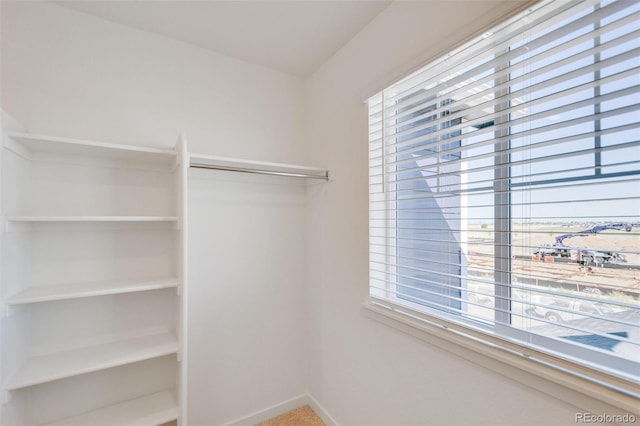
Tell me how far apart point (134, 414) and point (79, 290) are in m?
0.71

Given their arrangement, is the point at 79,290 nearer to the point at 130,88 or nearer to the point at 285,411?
the point at 130,88

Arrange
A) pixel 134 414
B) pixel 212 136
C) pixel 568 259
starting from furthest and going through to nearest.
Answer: pixel 212 136
pixel 134 414
pixel 568 259

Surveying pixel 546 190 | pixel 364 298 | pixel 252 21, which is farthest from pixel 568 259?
pixel 252 21

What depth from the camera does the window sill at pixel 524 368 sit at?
76cm

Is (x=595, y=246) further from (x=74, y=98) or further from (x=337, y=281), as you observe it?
(x=74, y=98)

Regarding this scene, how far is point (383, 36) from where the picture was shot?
59.1 inches

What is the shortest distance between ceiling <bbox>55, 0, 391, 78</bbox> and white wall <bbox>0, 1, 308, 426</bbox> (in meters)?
0.08

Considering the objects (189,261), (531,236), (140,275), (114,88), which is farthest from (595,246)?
(114,88)

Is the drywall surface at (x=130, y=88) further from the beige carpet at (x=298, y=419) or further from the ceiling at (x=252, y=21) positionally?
the beige carpet at (x=298, y=419)

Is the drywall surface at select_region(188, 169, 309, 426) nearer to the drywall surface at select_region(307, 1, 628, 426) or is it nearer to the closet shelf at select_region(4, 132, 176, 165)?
the drywall surface at select_region(307, 1, 628, 426)

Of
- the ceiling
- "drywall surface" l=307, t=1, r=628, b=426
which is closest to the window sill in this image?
"drywall surface" l=307, t=1, r=628, b=426

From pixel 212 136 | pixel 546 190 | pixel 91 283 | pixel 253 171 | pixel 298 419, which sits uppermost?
pixel 212 136

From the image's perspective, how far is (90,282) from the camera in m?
1.48

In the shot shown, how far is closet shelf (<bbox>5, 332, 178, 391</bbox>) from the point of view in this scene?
1.20m
